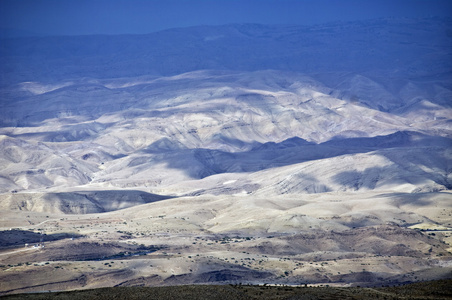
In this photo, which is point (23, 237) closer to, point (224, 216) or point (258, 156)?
point (224, 216)

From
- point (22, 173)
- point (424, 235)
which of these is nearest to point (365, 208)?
point (424, 235)

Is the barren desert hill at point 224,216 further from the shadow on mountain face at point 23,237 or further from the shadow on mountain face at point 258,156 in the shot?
the shadow on mountain face at point 258,156

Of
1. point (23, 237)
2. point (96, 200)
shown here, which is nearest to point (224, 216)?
point (96, 200)

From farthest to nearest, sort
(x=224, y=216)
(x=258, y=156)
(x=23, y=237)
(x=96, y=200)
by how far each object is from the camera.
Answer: (x=258, y=156), (x=96, y=200), (x=224, y=216), (x=23, y=237)

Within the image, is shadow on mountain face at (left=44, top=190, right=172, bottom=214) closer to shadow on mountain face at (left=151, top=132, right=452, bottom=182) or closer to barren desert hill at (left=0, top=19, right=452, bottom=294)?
barren desert hill at (left=0, top=19, right=452, bottom=294)

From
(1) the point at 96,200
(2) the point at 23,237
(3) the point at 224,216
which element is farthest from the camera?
(1) the point at 96,200

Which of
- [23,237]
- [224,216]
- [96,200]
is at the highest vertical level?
[23,237]

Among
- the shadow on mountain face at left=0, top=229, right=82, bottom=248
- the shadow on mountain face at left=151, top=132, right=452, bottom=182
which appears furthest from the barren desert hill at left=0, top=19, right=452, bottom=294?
the shadow on mountain face at left=151, top=132, right=452, bottom=182

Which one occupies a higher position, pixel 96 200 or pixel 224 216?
pixel 96 200
